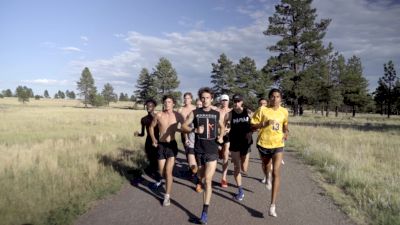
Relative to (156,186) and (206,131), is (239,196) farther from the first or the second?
(156,186)

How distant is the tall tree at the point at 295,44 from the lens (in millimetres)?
43656

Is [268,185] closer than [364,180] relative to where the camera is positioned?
Yes

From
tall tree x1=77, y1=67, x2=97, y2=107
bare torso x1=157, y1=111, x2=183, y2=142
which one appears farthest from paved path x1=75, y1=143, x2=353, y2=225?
tall tree x1=77, y1=67, x2=97, y2=107

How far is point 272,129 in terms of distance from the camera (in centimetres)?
639

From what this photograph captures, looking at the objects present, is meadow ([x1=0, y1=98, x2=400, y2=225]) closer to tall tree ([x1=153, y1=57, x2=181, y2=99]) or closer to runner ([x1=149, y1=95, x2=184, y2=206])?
runner ([x1=149, y1=95, x2=184, y2=206])

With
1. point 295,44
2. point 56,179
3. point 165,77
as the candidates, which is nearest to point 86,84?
point 165,77

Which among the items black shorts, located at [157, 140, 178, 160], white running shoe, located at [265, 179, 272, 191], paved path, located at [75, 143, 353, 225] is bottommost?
paved path, located at [75, 143, 353, 225]

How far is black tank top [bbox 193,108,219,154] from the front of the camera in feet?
20.7

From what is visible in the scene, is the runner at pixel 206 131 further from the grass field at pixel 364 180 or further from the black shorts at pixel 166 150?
the grass field at pixel 364 180

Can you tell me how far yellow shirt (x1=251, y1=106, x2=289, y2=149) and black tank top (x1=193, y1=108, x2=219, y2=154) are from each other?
2.70 ft

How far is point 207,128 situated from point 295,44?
4080 cm

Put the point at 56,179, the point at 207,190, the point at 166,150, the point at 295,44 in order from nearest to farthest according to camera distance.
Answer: the point at 207,190 → the point at 166,150 → the point at 56,179 → the point at 295,44

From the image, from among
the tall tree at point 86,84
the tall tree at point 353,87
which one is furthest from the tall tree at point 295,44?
the tall tree at point 86,84

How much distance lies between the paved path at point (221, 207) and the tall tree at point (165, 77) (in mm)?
56197
